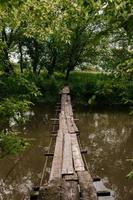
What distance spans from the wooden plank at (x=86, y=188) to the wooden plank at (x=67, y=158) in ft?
0.93

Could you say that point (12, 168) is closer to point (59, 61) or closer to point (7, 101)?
point (7, 101)

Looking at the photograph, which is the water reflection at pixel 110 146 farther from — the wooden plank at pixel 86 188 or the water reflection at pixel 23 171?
the wooden plank at pixel 86 188

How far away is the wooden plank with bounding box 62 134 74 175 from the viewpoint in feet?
18.7

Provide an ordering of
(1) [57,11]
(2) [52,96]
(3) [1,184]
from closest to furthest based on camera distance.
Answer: (3) [1,184] → (1) [57,11] → (2) [52,96]

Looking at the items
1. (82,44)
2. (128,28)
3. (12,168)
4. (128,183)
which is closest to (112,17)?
(128,28)

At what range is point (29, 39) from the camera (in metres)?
26.8

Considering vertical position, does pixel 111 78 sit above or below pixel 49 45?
below

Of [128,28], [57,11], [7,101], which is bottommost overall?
[7,101]

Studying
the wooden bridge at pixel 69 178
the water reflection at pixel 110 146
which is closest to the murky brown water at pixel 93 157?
the water reflection at pixel 110 146

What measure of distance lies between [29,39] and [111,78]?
22.7m

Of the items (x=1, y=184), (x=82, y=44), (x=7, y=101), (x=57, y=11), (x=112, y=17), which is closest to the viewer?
(x=112, y=17)

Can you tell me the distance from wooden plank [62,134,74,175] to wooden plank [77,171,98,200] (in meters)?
0.28

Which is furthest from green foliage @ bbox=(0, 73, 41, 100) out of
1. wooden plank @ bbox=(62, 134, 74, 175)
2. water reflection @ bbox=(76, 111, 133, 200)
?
water reflection @ bbox=(76, 111, 133, 200)

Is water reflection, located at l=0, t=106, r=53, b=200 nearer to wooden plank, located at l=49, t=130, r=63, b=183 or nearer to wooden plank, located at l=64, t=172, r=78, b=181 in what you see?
wooden plank, located at l=49, t=130, r=63, b=183
